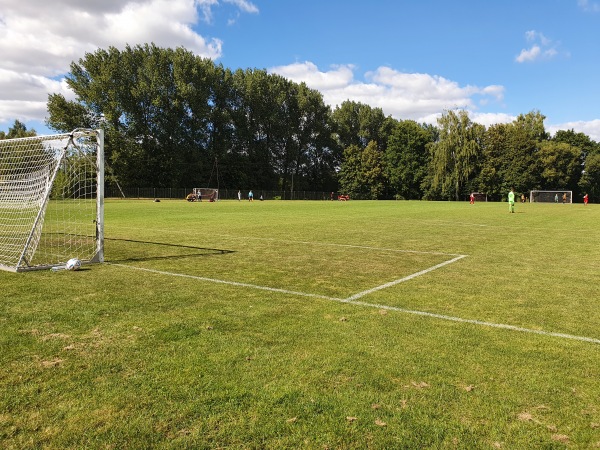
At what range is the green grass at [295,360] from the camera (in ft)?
10.1

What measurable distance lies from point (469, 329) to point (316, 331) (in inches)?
74.4

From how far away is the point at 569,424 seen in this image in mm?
3176

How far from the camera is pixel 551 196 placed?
76.4m

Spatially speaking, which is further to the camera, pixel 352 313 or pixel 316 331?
pixel 352 313

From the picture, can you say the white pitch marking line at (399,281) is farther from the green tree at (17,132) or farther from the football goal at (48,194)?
the green tree at (17,132)

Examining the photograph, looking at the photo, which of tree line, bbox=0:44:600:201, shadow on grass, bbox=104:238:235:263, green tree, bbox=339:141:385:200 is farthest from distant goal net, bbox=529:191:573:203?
shadow on grass, bbox=104:238:235:263

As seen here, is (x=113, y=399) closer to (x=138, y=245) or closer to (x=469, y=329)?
(x=469, y=329)

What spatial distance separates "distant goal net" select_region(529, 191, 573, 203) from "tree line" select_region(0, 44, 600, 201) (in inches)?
134

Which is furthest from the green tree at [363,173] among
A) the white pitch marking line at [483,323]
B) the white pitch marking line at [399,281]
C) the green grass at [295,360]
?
the white pitch marking line at [483,323]

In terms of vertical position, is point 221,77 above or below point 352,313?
above

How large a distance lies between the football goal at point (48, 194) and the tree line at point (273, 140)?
166 ft

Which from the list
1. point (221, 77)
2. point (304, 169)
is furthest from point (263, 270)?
point (304, 169)

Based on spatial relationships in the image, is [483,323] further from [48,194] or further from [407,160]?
[407,160]

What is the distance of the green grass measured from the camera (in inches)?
121
